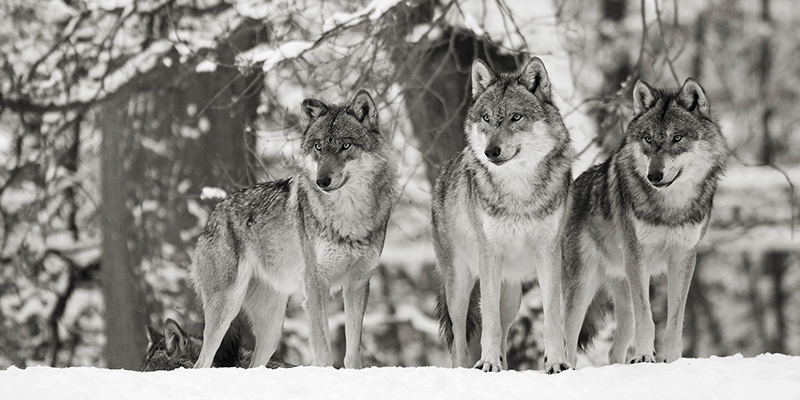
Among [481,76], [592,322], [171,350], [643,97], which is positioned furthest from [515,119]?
[171,350]

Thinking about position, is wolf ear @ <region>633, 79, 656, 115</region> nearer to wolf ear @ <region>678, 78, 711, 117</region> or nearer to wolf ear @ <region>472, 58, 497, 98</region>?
wolf ear @ <region>678, 78, 711, 117</region>

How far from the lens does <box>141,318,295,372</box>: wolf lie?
6.95 m


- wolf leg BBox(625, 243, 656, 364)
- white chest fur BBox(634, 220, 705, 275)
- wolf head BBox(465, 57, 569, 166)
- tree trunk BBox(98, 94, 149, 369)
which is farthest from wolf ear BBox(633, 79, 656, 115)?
tree trunk BBox(98, 94, 149, 369)

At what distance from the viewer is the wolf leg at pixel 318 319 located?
230 inches

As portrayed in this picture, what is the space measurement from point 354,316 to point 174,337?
177 cm

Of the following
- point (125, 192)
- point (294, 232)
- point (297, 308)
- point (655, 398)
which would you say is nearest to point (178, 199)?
point (125, 192)

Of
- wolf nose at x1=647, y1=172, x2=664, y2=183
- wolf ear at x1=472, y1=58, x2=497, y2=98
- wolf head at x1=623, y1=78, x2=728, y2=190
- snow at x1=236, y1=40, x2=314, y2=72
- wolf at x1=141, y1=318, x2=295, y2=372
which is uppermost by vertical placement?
snow at x1=236, y1=40, x2=314, y2=72

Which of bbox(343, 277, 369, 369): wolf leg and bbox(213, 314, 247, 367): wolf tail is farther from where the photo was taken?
bbox(213, 314, 247, 367): wolf tail

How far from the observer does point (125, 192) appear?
34.5ft

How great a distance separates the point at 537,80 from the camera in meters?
5.69

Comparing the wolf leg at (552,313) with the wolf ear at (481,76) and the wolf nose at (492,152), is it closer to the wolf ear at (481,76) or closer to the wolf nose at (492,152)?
the wolf nose at (492,152)

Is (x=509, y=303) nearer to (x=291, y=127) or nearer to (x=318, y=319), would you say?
(x=318, y=319)

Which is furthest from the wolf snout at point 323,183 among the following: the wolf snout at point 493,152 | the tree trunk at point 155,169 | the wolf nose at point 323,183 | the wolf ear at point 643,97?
the tree trunk at point 155,169

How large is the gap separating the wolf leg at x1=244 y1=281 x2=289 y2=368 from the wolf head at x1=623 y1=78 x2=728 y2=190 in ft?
9.54
